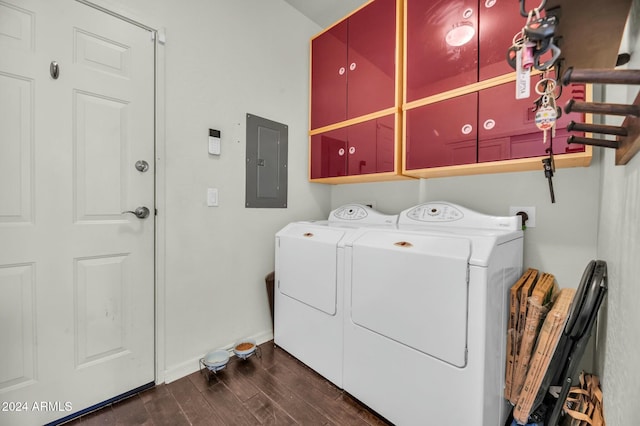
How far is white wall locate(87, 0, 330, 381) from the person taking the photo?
5.70 feet

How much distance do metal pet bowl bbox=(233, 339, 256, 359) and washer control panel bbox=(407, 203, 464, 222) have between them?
1545mm

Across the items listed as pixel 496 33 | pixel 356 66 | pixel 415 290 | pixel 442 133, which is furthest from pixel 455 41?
pixel 415 290

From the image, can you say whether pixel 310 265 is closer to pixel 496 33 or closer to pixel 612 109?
pixel 612 109

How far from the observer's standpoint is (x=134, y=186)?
1606mm

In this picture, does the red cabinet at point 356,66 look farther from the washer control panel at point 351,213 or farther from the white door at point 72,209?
the white door at point 72,209

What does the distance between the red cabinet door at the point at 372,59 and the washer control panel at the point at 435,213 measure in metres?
0.77

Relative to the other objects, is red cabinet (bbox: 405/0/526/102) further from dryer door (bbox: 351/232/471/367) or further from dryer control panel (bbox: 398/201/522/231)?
dryer door (bbox: 351/232/471/367)

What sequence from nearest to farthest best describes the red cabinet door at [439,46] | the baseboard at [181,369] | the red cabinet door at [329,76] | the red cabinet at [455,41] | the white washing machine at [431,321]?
the white washing machine at [431,321] → the red cabinet at [455,41] → the red cabinet door at [439,46] → the baseboard at [181,369] → the red cabinet door at [329,76]

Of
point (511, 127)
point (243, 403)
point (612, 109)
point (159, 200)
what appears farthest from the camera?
point (159, 200)

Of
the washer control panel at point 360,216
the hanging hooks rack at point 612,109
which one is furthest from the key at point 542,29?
the washer control panel at point 360,216

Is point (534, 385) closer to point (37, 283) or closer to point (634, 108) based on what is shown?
point (634, 108)

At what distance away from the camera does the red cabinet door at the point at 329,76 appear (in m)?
2.18

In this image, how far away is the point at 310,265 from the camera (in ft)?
6.00

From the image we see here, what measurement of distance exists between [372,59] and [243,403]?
8.07 feet
